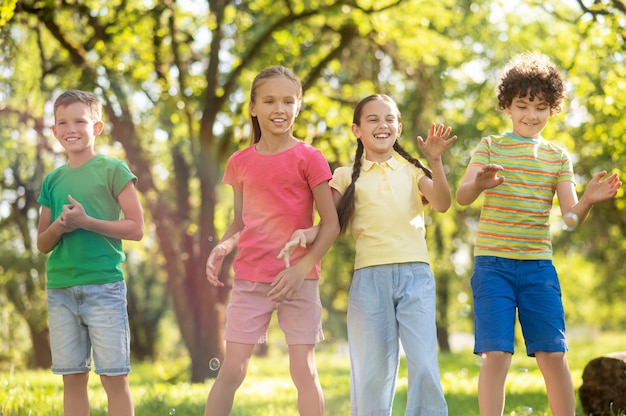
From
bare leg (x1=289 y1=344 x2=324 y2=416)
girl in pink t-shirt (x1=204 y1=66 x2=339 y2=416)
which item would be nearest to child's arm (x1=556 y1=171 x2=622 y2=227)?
girl in pink t-shirt (x1=204 y1=66 x2=339 y2=416)

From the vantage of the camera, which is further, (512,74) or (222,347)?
(222,347)

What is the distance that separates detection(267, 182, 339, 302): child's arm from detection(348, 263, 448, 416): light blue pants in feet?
0.86

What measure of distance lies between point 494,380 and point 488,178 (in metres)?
1.00

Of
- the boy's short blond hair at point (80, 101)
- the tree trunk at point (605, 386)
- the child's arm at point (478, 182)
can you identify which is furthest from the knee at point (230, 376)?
the tree trunk at point (605, 386)

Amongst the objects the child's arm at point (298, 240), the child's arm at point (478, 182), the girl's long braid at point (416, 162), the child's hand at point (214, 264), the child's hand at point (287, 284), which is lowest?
the child's hand at point (287, 284)

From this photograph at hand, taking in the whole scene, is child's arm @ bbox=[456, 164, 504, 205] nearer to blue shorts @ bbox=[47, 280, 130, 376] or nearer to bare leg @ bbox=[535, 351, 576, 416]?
bare leg @ bbox=[535, 351, 576, 416]

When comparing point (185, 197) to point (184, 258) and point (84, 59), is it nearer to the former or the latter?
point (184, 258)

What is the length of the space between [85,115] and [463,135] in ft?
37.0

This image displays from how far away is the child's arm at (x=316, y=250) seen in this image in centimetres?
396

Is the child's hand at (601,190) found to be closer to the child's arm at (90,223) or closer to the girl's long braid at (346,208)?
the girl's long braid at (346,208)

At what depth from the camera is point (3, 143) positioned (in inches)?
598

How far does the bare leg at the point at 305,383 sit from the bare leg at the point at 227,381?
258 millimetres

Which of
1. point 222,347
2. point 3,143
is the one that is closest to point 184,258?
point 222,347

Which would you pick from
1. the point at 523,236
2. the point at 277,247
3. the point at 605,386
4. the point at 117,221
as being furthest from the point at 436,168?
the point at 605,386
